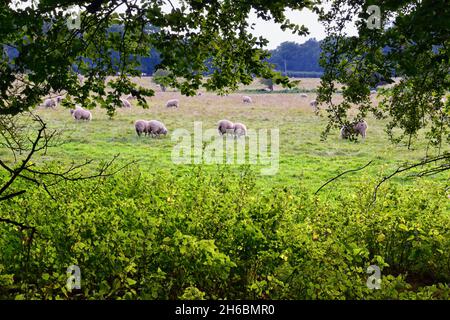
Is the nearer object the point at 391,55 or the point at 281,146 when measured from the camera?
the point at 391,55

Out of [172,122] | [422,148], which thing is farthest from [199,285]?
[172,122]

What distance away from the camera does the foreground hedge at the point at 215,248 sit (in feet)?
17.1

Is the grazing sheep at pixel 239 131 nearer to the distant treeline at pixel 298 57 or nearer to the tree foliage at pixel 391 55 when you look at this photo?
the tree foliage at pixel 391 55

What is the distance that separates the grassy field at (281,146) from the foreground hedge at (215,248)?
2446 mm

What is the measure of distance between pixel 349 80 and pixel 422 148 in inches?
761

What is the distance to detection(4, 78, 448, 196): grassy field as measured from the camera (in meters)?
17.7

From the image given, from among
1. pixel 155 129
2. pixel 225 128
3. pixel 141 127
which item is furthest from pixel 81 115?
pixel 225 128

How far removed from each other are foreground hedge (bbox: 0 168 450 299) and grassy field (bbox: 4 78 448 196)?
2446mm

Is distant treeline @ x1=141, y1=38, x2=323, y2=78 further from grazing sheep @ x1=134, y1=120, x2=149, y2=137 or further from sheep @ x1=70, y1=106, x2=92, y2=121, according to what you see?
grazing sheep @ x1=134, y1=120, x2=149, y2=137

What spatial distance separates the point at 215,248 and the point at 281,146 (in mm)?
18342

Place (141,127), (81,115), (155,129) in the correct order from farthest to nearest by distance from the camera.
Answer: (81,115), (141,127), (155,129)

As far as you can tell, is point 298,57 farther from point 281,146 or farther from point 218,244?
point 218,244

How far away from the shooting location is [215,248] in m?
6.10

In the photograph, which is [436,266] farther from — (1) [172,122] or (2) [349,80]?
(1) [172,122]
